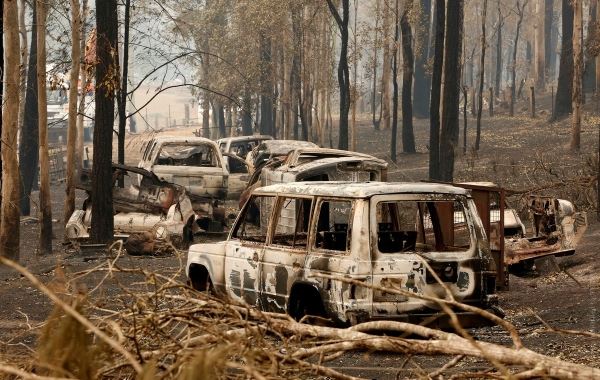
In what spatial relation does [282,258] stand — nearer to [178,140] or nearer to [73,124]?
[178,140]

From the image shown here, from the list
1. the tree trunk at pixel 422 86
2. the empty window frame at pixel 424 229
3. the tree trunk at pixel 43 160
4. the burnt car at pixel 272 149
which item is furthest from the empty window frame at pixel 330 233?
the tree trunk at pixel 422 86

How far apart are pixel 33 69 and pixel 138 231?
15782 mm

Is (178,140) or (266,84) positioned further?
(266,84)

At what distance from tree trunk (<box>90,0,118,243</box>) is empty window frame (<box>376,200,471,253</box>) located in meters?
9.29

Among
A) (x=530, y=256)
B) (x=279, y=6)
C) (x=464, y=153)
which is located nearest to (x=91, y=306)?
(x=530, y=256)

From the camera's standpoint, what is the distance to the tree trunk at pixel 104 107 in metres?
22.4

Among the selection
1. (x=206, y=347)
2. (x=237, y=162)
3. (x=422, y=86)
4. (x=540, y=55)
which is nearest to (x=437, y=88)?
(x=237, y=162)

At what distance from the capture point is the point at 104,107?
76.4 feet

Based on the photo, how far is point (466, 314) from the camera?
37.2 ft

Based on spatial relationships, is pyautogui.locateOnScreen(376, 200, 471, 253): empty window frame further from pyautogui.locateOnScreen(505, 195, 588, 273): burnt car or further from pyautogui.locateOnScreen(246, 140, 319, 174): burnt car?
pyautogui.locateOnScreen(246, 140, 319, 174): burnt car

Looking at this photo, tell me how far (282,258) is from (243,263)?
2.30 feet

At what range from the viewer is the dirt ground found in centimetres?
1040

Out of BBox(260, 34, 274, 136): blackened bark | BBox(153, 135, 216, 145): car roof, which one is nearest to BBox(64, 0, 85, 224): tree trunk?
BBox(153, 135, 216, 145): car roof

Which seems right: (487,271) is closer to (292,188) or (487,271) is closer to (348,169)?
(292,188)
